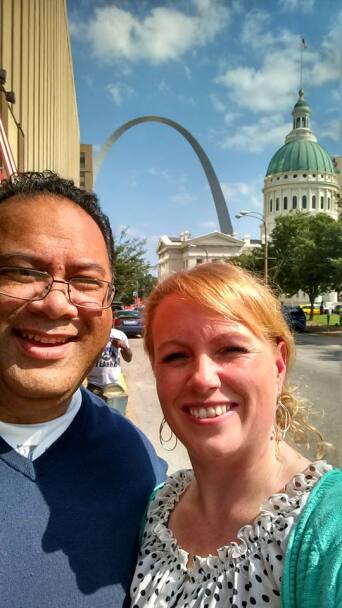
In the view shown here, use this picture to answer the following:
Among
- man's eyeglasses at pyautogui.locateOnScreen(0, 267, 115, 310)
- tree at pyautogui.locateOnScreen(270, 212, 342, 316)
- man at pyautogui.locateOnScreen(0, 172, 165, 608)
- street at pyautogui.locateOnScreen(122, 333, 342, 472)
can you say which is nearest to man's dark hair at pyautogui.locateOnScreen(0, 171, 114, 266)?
man at pyautogui.locateOnScreen(0, 172, 165, 608)

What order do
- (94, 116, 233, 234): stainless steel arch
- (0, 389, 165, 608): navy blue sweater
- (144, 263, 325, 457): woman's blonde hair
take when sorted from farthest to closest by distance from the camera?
(94, 116, 233, 234): stainless steel arch → (144, 263, 325, 457): woman's blonde hair → (0, 389, 165, 608): navy blue sweater

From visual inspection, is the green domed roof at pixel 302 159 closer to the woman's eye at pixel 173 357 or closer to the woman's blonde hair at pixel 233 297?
the woman's blonde hair at pixel 233 297

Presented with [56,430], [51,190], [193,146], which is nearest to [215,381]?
[56,430]

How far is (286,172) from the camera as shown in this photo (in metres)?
112

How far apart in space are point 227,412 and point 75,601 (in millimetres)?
663

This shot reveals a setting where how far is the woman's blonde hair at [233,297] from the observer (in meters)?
1.45

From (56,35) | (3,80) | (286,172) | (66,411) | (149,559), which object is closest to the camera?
(149,559)

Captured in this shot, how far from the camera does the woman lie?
124 centimetres

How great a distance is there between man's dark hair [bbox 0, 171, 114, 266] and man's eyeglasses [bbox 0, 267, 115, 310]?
279 millimetres

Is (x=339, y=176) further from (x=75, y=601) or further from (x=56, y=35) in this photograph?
(x=75, y=601)

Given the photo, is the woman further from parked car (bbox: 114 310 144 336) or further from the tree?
the tree

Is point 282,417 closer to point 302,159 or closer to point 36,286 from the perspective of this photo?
point 36,286

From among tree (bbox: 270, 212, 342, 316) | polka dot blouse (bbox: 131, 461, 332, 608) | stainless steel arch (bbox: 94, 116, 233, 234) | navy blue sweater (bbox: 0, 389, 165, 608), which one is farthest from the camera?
stainless steel arch (bbox: 94, 116, 233, 234)

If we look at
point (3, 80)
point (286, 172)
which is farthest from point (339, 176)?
point (3, 80)
